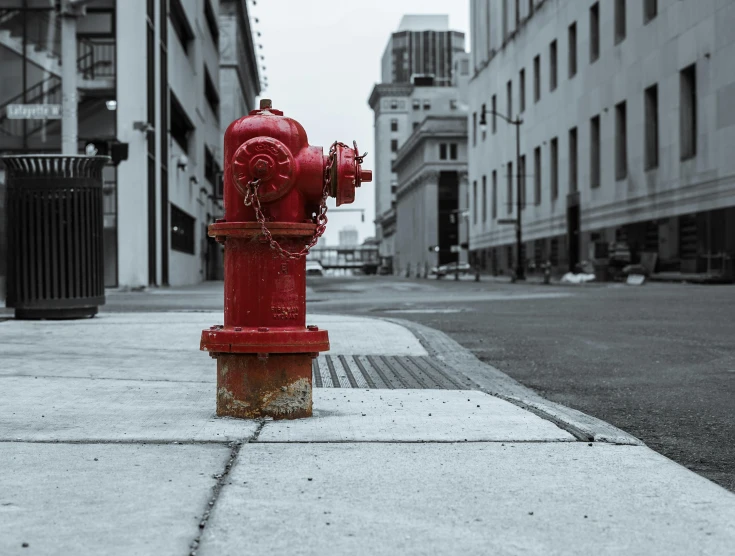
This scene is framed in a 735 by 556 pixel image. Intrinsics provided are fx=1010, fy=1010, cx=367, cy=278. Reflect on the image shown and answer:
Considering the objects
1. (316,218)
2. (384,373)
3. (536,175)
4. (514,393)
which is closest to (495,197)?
(536,175)

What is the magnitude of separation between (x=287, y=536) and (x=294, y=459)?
1.09 meters

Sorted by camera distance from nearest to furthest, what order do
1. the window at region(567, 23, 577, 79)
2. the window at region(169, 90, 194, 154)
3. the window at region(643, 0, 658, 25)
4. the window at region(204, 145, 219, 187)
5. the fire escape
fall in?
the fire escape
the window at region(643, 0, 658, 25)
the window at region(169, 90, 194, 154)
the window at region(567, 23, 577, 79)
the window at region(204, 145, 219, 187)

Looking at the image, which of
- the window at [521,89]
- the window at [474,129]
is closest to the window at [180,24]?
the window at [521,89]

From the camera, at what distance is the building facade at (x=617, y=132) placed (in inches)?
1305

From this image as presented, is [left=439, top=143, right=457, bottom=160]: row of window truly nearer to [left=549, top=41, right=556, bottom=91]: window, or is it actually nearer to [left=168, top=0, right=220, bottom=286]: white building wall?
[left=168, top=0, right=220, bottom=286]: white building wall

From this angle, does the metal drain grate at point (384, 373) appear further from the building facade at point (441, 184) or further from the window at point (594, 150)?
the building facade at point (441, 184)

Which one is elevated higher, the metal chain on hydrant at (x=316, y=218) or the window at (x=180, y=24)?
the window at (x=180, y=24)

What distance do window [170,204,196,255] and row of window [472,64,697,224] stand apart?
18856 mm

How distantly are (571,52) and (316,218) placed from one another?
49.9 m

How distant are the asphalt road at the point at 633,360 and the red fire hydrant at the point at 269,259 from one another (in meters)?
1.86

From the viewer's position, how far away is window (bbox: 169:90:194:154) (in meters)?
42.0

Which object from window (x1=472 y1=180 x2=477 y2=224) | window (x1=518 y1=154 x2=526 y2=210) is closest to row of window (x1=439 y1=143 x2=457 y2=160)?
window (x1=472 y1=180 x2=477 y2=224)

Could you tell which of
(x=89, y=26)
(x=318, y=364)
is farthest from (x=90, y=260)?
(x=89, y=26)

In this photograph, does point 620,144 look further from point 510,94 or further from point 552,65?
point 510,94
